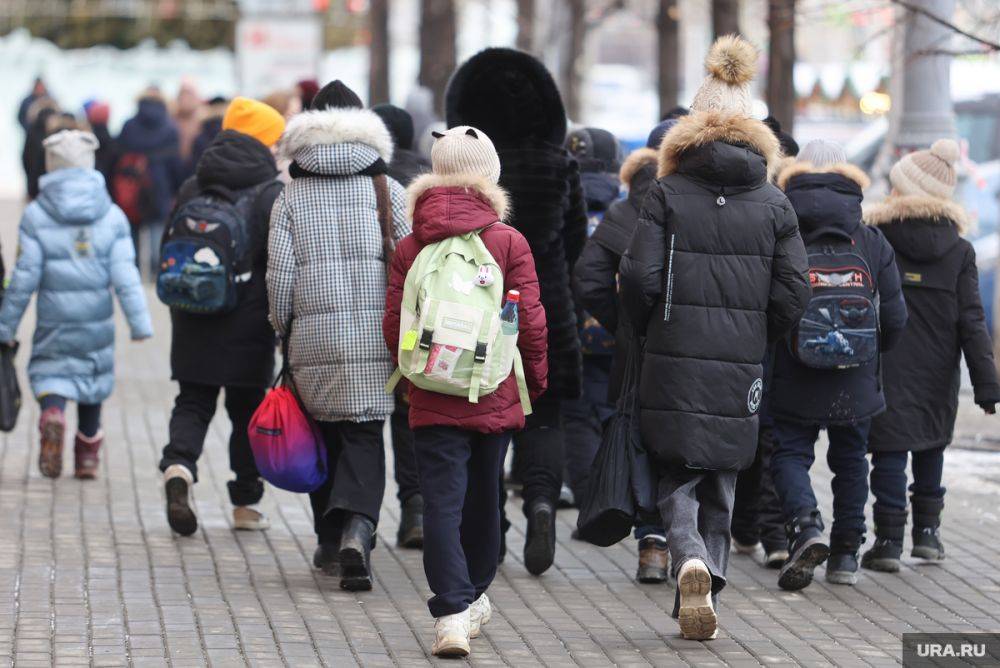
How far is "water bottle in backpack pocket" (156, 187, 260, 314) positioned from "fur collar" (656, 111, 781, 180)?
206cm

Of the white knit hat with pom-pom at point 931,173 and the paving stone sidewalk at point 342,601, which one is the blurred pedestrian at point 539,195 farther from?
Answer: the white knit hat with pom-pom at point 931,173

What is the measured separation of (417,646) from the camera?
628cm

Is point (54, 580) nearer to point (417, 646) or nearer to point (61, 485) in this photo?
point (417, 646)

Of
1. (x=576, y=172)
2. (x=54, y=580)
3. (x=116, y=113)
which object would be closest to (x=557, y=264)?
(x=576, y=172)

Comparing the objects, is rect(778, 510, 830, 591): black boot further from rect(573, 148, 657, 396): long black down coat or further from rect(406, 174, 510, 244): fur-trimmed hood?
rect(406, 174, 510, 244): fur-trimmed hood

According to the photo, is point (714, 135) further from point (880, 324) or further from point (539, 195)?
point (880, 324)

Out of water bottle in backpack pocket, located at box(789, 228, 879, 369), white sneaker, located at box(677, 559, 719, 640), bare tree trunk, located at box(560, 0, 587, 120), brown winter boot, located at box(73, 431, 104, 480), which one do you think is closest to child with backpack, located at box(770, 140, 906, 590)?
water bottle in backpack pocket, located at box(789, 228, 879, 369)

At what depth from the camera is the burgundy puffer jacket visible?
618cm

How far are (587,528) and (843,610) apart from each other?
3.85ft

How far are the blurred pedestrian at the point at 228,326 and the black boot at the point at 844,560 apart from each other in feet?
8.20

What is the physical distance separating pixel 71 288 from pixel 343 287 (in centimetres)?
263

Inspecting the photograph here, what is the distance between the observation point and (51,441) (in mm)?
9336

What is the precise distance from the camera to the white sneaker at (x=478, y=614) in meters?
6.36

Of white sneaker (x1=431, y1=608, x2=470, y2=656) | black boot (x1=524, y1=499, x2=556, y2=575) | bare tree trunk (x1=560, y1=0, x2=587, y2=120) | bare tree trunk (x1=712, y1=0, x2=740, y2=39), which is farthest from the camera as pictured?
bare tree trunk (x1=560, y1=0, x2=587, y2=120)
